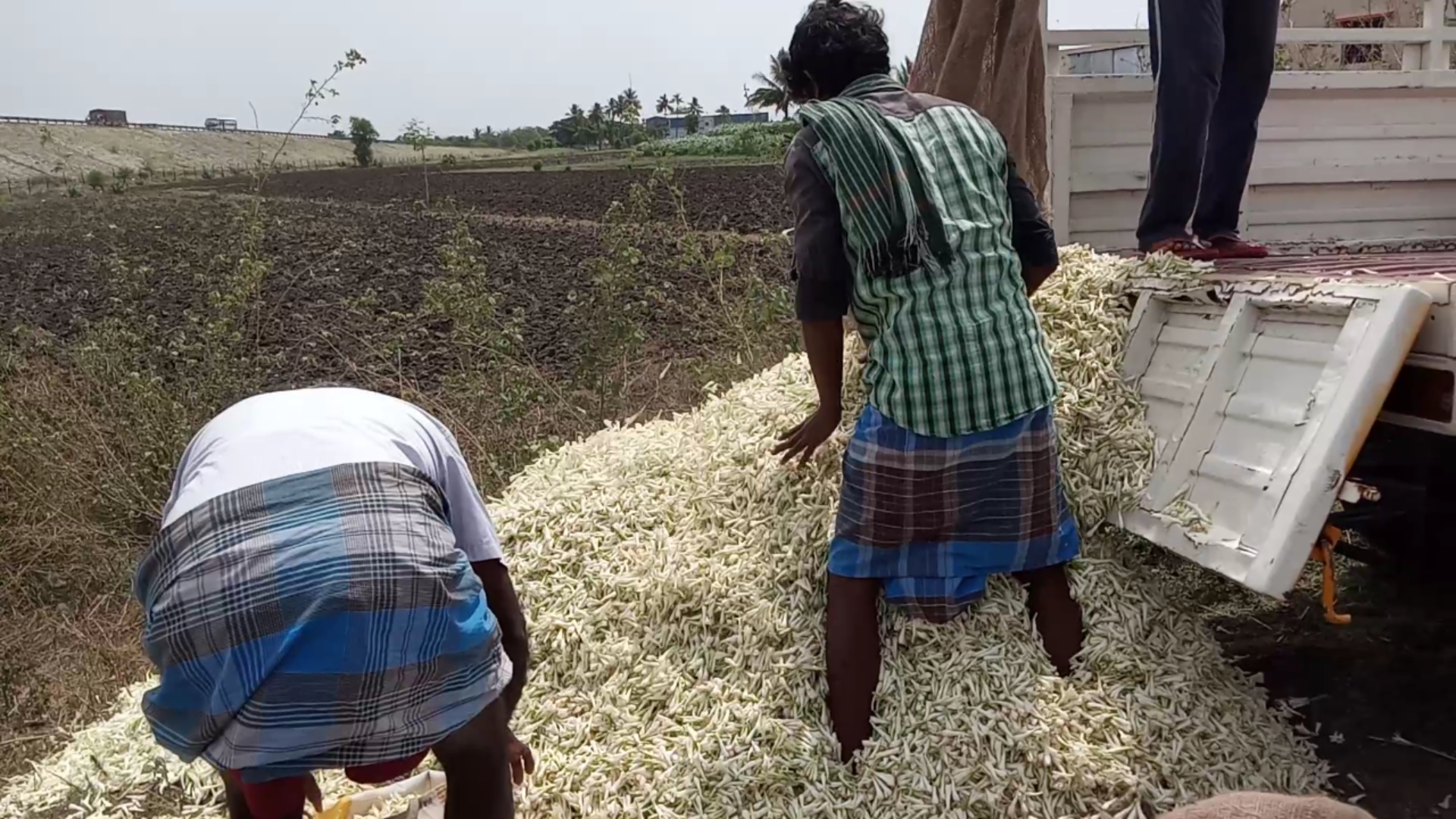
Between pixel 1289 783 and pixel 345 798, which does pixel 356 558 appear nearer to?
pixel 345 798

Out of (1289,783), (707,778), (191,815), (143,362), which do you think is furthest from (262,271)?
(1289,783)

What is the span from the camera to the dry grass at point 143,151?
104 feet

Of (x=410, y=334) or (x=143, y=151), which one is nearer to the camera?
→ (x=410, y=334)

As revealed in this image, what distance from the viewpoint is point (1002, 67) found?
4.12m

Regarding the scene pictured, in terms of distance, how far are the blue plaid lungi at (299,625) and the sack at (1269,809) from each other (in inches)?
49.5

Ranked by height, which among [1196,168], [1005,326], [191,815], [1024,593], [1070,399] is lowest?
[191,815]

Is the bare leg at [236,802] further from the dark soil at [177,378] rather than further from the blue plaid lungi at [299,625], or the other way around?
the dark soil at [177,378]

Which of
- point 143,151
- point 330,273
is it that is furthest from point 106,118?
point 330,273

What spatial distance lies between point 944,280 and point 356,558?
60.8 inches

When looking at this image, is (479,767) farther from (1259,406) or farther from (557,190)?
(557,190)

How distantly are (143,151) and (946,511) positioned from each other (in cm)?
4586

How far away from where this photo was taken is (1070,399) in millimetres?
3225

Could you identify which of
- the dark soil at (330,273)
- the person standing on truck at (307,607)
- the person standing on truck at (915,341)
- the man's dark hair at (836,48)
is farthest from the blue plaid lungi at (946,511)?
the dark soil at (330,273)

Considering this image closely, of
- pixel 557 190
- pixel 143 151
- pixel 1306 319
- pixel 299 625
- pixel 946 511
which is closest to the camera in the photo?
pixel 299 625
